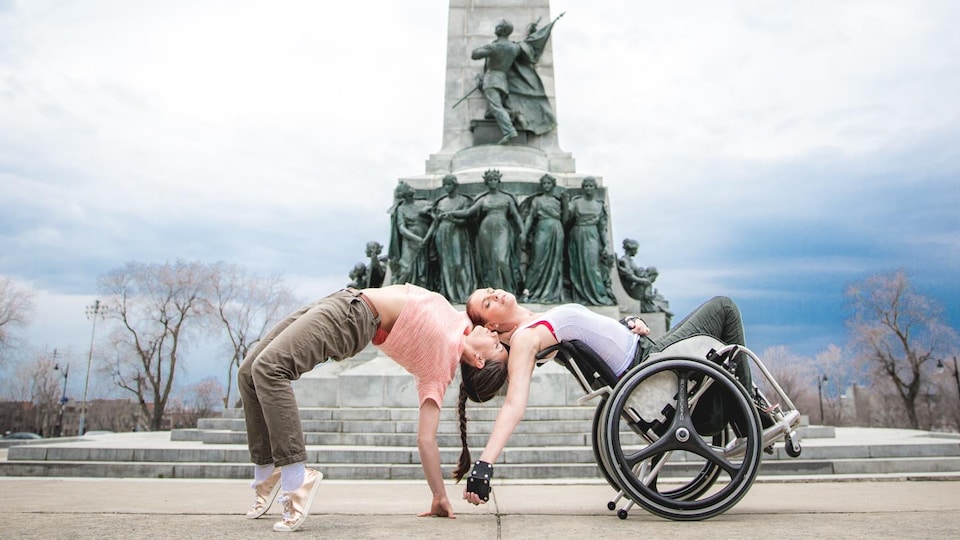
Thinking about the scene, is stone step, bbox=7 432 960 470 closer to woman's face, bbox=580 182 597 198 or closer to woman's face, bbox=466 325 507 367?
woman's face, bbox=466 325 507 367

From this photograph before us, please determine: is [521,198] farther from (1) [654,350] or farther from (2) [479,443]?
(1) [654,350]

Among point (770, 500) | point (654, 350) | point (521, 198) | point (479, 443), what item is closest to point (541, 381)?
point (479, 443)

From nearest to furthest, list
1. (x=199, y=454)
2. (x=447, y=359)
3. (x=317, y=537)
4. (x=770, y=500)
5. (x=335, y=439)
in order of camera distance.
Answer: (x=317, y=537) → (x=447, y=359) → (x=770, y=500) → (x=199, y=454) → (x=335, y=439)

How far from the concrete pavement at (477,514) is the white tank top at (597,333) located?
79cm

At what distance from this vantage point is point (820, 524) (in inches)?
126

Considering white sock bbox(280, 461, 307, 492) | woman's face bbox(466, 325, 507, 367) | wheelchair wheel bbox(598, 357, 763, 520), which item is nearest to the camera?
white sock bbox(280, 461, 307, 492)

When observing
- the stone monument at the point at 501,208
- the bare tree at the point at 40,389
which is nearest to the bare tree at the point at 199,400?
the bare tree at the point at 40,389

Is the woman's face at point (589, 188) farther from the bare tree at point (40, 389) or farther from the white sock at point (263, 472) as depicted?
the bare tree at point (40, 389)

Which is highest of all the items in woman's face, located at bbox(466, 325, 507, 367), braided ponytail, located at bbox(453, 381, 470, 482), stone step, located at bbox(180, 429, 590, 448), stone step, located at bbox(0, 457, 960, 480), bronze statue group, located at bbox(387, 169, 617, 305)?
bronze statue group, located at bbox(387, 169, 617, 305)

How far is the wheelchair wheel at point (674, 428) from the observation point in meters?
3.35

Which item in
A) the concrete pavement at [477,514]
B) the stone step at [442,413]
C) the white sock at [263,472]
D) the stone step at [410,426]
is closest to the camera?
the concrete pavement at [477,514]

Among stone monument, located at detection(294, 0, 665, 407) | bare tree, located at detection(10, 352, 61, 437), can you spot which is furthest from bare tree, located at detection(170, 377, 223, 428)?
stone monument, located at detection(294, 0, 665, 407)

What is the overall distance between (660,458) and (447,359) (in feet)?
3.87

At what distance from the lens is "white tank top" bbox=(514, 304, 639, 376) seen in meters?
3.57
